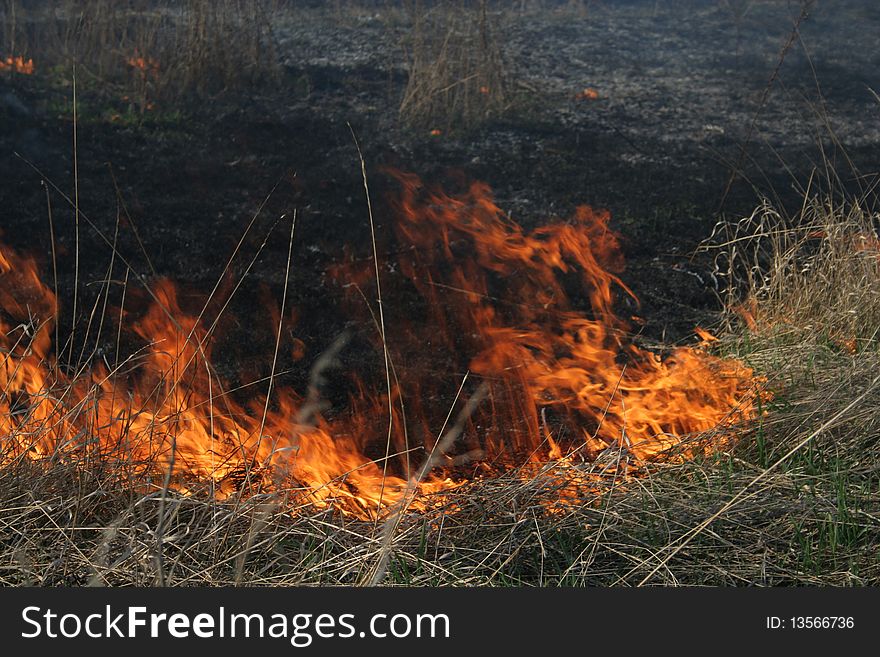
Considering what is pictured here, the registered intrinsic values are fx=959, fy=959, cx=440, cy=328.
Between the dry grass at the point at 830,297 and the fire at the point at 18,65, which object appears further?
the fire at the point at 18,65

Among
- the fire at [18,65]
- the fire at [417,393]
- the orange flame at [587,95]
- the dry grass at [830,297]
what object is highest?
the fire at [18,65]

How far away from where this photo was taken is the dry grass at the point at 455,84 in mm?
7023

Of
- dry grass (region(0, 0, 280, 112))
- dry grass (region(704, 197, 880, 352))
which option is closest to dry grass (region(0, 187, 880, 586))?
dry grass (region(704, 197, 880, 352))

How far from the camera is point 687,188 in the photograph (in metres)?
6.04

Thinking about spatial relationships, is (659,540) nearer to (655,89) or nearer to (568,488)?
(568,488)

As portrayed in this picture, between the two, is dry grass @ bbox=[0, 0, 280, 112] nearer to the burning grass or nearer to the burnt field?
the burnt field

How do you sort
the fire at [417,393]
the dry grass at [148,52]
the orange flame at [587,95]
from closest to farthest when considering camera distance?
the fire at [417,393]
the dry grass at [148,52]
the orange flame at [587,95]

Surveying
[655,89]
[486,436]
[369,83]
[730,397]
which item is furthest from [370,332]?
[655,89]

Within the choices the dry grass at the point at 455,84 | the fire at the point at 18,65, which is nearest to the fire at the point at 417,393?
the dry grass at the point at 455,84

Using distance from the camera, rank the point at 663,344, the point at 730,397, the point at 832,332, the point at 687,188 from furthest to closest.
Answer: the point at 687,188
the point at 663,344
the point at 832,332
the point at 730,397

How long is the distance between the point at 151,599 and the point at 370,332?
7.51 ft

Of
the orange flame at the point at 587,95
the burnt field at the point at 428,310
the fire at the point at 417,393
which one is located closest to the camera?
the burnt field at the point at 428,310

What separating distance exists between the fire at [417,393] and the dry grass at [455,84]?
199 cm

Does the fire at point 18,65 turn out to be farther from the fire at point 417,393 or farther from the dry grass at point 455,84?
the fire at point 417,393
